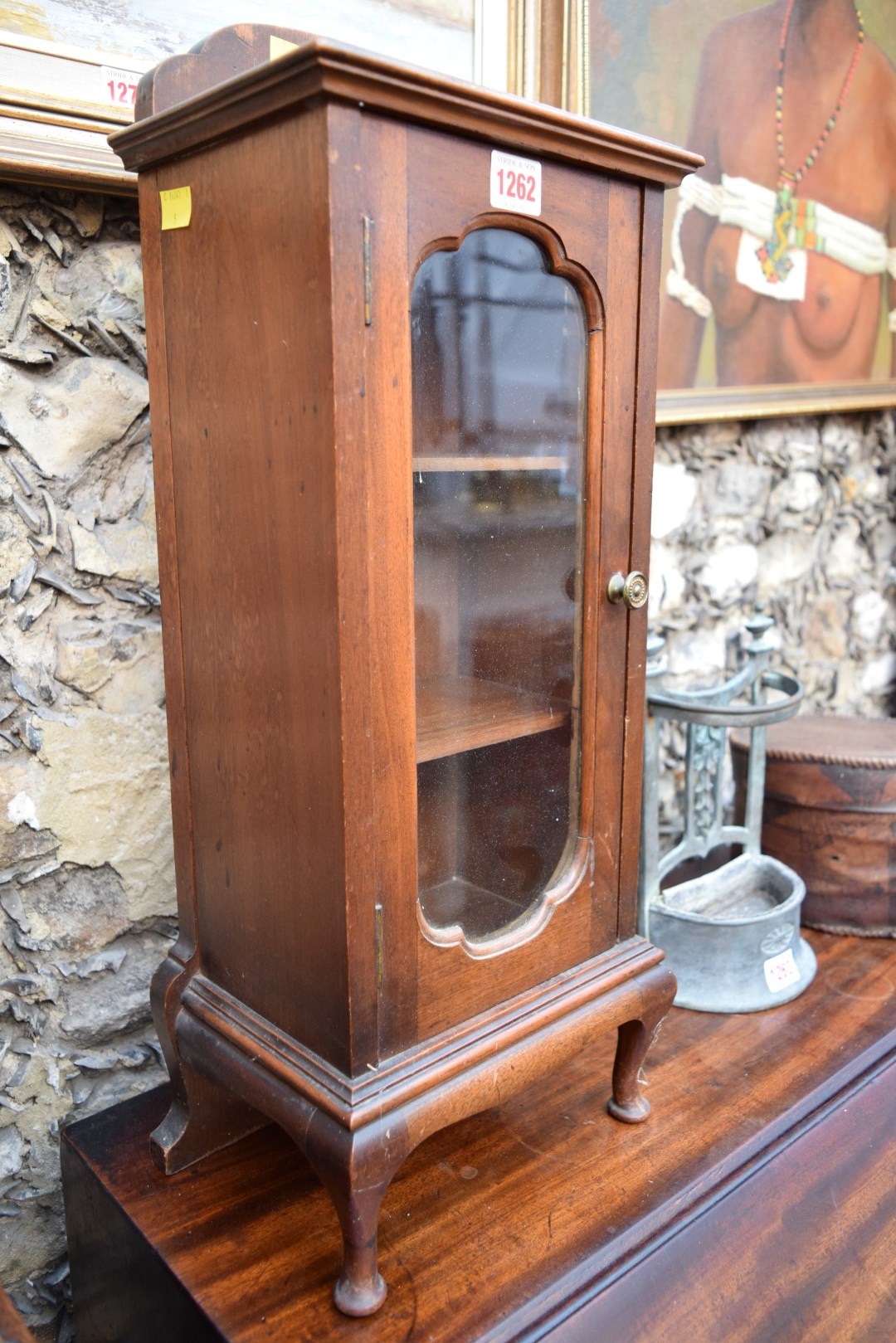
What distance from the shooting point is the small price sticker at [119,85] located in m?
1.38

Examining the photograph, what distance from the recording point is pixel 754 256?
93.4 inches

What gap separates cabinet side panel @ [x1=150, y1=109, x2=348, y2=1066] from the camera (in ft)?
3.37

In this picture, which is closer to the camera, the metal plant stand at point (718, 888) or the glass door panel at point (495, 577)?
the glass door panel at point (495, 577)

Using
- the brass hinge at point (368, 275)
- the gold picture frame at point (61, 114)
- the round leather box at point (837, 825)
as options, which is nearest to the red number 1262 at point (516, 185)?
the brass hinge at point (368, 275)

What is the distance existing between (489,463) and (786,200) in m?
1.65

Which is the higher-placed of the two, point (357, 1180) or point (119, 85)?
point (119, 85)

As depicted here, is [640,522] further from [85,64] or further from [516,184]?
[85,64]

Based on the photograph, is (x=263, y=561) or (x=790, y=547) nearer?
(x=263, y=561)

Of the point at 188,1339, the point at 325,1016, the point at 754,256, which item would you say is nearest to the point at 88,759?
the point at 325,1016

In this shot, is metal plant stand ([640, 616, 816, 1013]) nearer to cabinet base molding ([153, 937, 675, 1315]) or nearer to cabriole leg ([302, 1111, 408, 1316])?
cabinet base molding ([153, 937, 675, 1315])

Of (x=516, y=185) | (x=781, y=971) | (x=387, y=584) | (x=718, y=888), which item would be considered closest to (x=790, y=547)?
(x=718, y=888)

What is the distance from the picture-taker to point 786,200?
7.92ft

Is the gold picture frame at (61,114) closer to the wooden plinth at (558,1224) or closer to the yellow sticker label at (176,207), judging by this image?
the yellow sticker label at (176,207)

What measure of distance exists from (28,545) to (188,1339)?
104 centimetres
